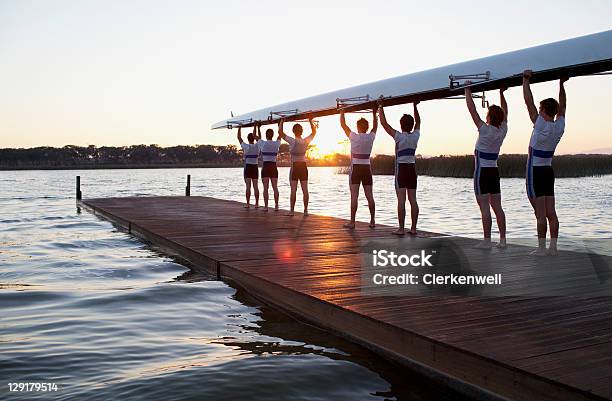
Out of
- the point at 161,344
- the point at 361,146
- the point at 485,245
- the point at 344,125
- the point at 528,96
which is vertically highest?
the point at 528,96

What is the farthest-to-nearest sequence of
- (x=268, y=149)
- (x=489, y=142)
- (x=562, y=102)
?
(x=268, y=149) < (x=489, y=142) < (x=562, y=102)

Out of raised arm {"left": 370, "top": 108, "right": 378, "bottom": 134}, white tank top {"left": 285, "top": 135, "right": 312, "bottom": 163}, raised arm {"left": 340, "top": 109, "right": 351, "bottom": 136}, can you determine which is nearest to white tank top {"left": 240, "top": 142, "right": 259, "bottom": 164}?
white tank top {"left": 285, "top": 135, "right": 312, "bottom": 163}

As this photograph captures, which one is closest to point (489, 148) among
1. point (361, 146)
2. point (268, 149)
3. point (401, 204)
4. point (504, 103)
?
point (504, 103)

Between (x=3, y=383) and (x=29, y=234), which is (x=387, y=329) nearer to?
(x=3, y=383)

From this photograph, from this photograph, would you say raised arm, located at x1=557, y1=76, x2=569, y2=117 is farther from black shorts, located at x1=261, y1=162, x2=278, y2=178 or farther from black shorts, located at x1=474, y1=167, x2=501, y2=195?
black shorts, located at x1=261, y1=162, x2=278, y2=178

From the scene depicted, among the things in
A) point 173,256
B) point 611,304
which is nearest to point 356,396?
point 611,304

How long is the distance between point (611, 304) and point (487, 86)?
3.62 meters

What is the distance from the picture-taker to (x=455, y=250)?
26.2ft

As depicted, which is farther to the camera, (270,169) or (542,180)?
(270,169)

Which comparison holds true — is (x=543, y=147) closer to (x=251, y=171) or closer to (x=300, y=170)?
(x=300, y=170)

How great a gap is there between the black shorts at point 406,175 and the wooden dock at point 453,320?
107cm

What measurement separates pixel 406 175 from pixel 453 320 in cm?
476

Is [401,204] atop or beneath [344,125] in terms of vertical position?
beneath

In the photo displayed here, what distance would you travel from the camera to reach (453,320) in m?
4.59
